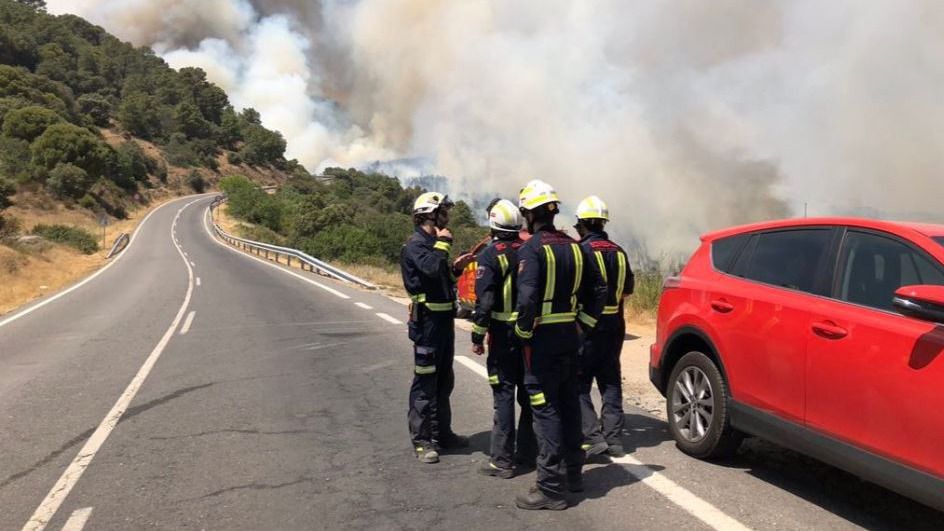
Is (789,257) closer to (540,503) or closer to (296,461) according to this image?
(540,503)

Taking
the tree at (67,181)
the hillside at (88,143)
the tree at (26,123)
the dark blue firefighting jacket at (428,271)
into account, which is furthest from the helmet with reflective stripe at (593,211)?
the tree at (26,123)

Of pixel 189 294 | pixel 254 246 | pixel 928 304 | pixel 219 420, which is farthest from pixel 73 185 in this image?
pixel 928 304

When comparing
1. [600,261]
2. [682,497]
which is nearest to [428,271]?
[600,261]

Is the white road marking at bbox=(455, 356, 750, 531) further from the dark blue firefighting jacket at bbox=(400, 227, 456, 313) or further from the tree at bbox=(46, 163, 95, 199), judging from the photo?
the tree at bbox=(46, 163, 95, 199)

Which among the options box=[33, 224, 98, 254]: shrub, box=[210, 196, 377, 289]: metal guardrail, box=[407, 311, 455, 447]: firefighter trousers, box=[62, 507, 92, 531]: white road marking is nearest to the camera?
box=[62, 507, 92, 531]: white road marking

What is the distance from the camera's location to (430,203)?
4676 mm

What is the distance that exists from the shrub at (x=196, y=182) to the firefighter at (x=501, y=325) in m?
104

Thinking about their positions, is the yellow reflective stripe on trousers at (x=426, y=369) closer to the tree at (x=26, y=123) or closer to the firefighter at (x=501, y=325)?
the firefighter at (x=501, y=325)

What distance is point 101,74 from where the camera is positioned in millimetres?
121562

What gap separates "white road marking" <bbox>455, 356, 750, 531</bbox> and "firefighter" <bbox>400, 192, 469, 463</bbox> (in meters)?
1.38

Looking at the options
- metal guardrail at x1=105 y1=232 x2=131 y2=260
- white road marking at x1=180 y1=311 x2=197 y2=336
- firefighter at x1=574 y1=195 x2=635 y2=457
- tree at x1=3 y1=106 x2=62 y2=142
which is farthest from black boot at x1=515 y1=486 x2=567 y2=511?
tree at x1=3 y1=106 x2=62 y2=142

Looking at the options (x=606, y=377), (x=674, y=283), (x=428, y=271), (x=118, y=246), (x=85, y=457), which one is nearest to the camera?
(x=428, y=271)

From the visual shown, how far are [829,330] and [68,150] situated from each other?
75.9 m

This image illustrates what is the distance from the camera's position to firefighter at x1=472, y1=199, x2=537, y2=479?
4151mm
